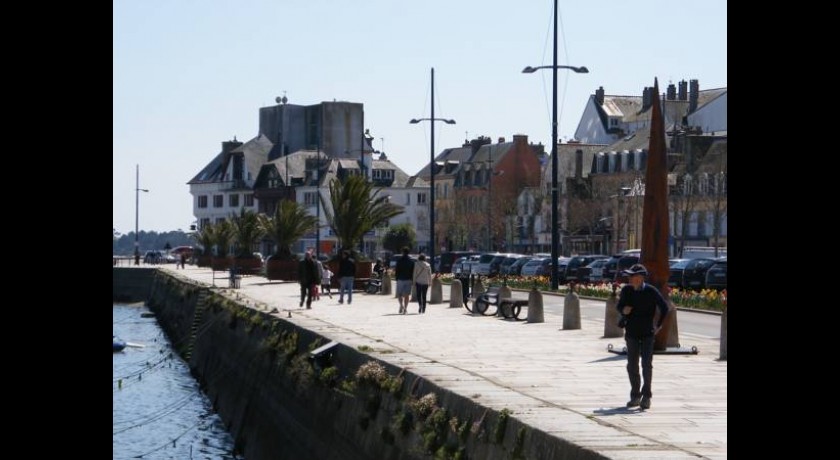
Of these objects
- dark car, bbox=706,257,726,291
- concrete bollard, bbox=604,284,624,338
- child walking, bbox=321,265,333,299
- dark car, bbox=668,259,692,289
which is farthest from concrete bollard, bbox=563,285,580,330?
dark car, bbox=668,259,692,289

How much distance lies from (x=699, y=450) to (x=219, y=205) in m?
155

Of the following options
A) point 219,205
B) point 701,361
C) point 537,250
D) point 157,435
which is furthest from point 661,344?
point 219,205

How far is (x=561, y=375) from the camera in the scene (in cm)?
1822

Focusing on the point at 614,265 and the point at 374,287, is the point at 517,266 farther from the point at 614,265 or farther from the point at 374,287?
the point at 374,287

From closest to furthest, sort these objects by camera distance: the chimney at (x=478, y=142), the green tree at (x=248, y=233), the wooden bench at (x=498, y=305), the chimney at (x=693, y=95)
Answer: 1. the wooden bench at (x=498, y=305)
2. the green tree at (x=248, y=233)
3. the chimney at (x=693, y=95)
4. the chimney at (x=478, y=142)

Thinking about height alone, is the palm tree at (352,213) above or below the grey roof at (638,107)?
below

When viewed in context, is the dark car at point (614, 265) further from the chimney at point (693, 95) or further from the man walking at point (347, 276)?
the chimney at point (693, 95)

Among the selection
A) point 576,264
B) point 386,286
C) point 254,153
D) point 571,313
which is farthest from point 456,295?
point 254,153

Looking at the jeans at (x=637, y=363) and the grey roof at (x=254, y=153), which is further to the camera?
the grey roof at (x=254, y=153)

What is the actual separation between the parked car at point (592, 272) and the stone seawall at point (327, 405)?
20596 millimetres

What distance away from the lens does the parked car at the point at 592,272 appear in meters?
61.9

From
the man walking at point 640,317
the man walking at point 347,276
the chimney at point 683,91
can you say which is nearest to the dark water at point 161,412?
the man walking at point 347,276

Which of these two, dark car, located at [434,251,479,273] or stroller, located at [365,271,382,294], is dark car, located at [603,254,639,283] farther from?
dark car, located at [434,251,479,273]

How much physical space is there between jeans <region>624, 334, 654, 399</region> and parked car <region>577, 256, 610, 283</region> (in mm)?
46455
